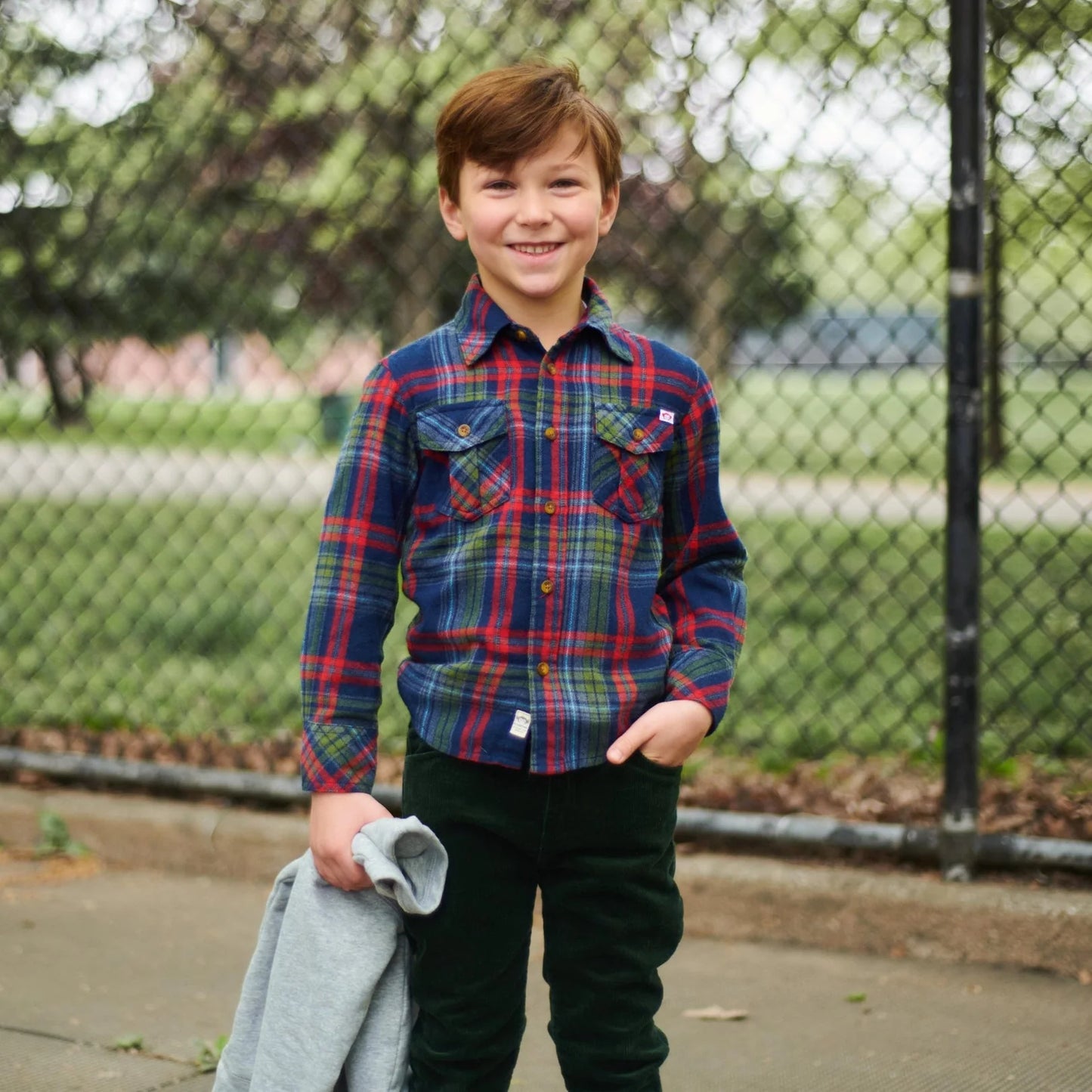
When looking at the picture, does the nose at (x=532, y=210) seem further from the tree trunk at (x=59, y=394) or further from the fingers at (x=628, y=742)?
the tree trunk at (x=59, y=394)

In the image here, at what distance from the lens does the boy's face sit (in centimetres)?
192

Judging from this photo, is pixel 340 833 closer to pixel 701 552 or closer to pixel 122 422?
pixel 701 552

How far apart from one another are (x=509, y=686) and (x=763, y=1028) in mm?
1313

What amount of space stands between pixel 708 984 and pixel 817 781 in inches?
42.2

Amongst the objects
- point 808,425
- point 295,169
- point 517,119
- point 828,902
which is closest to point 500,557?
point 517,119

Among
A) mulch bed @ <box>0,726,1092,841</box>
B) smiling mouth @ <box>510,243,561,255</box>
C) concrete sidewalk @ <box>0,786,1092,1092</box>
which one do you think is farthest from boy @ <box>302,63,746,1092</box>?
mulch bed @ <box>0,726,1092,841</box>

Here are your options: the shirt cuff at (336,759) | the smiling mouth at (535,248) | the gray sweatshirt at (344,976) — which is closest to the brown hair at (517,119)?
the smiling mouth at (535,248)

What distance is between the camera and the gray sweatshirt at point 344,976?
184cm

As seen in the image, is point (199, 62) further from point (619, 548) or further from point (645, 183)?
point (619, 548)

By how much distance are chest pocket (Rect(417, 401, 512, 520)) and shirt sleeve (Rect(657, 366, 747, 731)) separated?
27 cm

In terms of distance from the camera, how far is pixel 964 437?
321 centimetres

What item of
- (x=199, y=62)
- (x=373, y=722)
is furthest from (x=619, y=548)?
(x=199, y=62)

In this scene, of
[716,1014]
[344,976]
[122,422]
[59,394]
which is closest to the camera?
[344,976]

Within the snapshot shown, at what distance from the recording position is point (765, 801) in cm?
374
